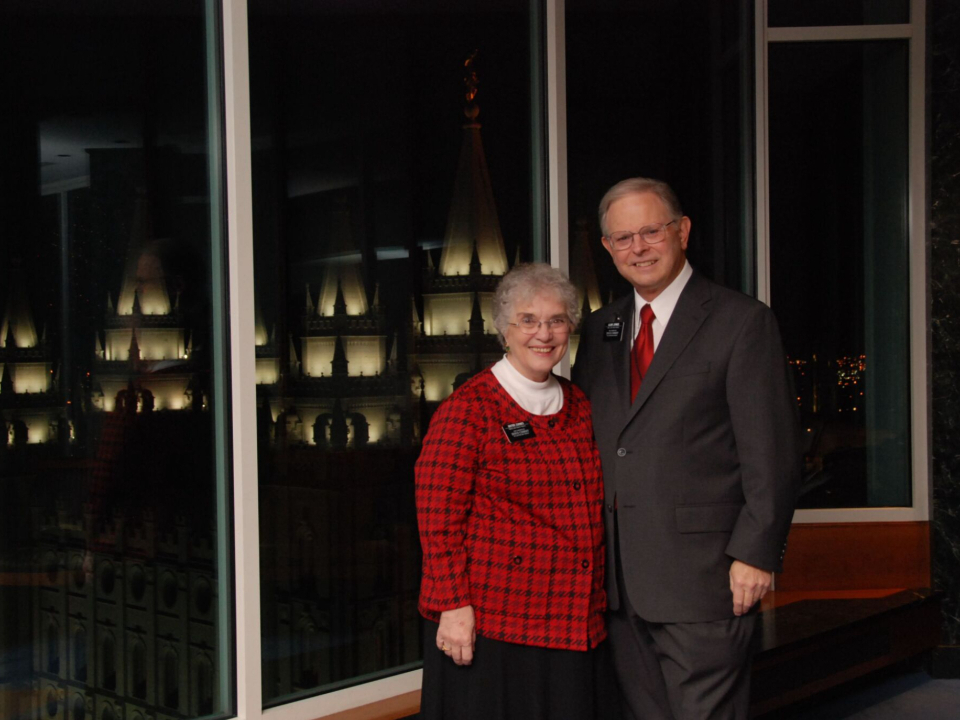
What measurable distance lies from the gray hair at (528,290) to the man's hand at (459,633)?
0.62m

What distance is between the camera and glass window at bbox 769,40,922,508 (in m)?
4.31

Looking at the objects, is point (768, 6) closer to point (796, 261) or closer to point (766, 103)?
point (766, 103)

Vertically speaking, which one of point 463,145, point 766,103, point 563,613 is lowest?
point 563,613

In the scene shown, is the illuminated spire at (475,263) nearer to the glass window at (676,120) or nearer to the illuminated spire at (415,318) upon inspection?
the illuminated spire at (415,318)

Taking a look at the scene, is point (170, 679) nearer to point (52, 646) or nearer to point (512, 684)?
point (52, 646)

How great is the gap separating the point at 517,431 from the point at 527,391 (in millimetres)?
110

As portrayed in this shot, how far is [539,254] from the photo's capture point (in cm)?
342

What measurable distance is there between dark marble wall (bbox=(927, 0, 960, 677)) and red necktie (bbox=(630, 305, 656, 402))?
238 centimetres

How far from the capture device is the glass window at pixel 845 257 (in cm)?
431

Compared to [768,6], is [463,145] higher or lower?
lower

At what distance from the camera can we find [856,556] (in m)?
4.28

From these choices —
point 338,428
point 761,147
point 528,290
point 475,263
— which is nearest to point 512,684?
point 528,290

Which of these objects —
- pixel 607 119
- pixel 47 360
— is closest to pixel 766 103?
pixel 607 119

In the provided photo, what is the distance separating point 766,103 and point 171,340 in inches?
112
